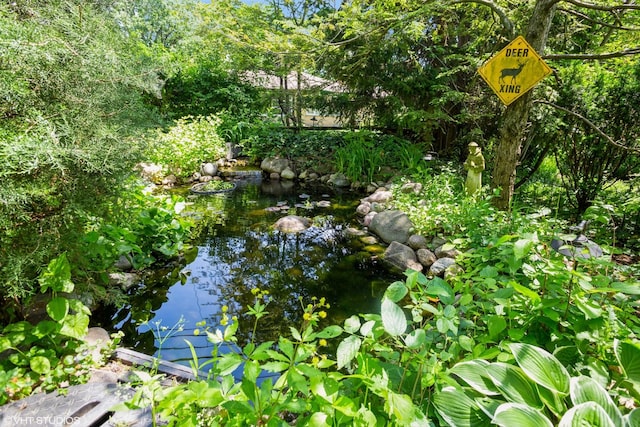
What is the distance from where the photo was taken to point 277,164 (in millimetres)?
8695

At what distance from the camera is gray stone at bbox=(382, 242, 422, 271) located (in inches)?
152

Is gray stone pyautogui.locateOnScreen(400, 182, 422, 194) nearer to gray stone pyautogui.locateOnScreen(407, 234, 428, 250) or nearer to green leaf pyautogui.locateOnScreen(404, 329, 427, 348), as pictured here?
gray stone pyautogui.locateOnScreen(407, 234, 428, 250)

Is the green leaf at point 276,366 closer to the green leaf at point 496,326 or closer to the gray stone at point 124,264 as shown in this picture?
the green leaf at point 496,326

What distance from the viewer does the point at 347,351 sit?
115 cm

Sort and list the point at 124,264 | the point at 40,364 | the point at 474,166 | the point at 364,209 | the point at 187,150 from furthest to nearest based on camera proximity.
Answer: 1. the point at 187,150
2. the point at 364,209
3. the point at 474,166
4. the point at 124,264
5. the point at 40,364

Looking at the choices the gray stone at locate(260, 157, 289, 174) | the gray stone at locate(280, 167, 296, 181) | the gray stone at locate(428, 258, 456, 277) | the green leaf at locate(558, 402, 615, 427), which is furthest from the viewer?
the gray stone at locate(260, 157, 289, 174)

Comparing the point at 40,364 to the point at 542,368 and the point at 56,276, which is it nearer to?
the point at 56,276

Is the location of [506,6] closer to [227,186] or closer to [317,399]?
[317,399]

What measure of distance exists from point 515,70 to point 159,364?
3.36 m

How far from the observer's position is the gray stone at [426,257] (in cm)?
387

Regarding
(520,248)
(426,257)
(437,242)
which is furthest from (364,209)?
(520,248)

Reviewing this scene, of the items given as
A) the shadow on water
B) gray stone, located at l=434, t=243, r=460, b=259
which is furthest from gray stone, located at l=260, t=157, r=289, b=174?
gray stone, located at l=434, t=243, r=460, b=259

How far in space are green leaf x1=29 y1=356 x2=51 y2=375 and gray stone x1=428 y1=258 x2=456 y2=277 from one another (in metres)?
3.12

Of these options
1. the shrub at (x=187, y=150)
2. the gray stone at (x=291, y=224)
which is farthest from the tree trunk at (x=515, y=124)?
the shrub at (x=187, y=150)
